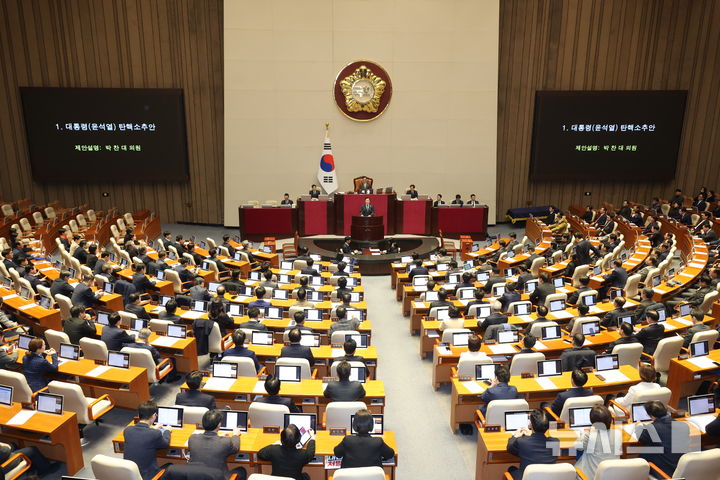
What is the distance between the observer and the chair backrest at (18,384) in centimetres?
602

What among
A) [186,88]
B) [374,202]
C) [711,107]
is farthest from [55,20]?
[711,107]

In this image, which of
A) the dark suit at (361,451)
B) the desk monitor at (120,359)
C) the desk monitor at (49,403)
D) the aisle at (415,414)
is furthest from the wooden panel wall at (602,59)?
the desk monitor at (49,403)

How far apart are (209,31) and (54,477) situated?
56.3ft

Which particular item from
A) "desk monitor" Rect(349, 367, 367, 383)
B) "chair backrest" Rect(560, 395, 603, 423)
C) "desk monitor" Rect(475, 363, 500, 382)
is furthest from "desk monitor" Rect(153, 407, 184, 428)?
"chair backrest" Rect(560, 395, 603, 423)

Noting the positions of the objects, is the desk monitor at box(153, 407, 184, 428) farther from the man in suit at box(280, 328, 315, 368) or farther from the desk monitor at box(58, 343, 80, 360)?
the desk monitor at box(58, 343, 80, 360)

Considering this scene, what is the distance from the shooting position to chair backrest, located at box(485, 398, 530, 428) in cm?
559

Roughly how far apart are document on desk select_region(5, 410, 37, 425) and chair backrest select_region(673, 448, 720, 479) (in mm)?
6492

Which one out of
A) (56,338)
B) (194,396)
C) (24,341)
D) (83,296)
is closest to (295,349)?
(194,396)

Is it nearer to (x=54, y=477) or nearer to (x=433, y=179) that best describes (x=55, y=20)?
(x=433, y=179)

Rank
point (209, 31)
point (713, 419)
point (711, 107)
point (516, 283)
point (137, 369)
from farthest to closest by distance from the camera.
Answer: point (711, 107), point (209, 31), point (516, 283), point (137, 369), point (713, 419)

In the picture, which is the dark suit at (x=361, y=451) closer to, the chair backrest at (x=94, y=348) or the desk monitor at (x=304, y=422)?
the desk monitor at (x=304, y=422)

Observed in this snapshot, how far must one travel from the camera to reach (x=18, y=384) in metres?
6.04

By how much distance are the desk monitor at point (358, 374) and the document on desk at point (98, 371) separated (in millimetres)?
3269

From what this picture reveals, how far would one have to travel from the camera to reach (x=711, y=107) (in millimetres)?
21031
